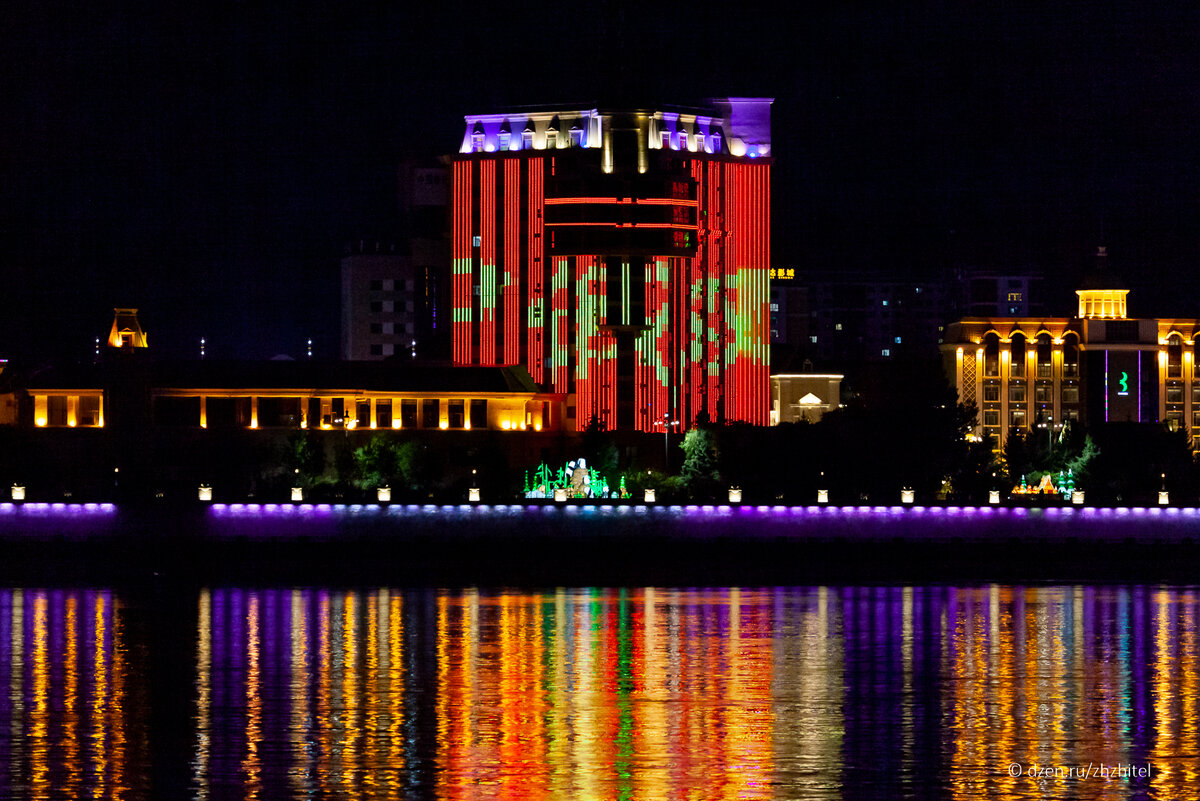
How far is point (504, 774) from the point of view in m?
37.0

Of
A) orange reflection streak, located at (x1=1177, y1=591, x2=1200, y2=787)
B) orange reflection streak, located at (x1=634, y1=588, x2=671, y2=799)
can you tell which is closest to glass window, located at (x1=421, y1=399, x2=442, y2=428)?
orange reflection streak, located at (x1=634, y1=588, x2=671, y2=799)

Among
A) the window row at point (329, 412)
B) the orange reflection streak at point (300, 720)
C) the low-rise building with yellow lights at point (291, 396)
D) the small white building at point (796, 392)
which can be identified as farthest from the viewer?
the small white building at point (796, 392)

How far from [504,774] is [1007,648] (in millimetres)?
28204

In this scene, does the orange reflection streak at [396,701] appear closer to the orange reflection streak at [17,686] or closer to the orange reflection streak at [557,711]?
the orange reflection streak at [557,711]

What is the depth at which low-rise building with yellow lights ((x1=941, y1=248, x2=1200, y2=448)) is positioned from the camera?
16012cm

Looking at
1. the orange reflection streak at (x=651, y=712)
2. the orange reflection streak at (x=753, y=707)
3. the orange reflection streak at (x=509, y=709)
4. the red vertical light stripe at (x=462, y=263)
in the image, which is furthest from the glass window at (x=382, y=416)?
the orange reflection streak at (x=651, y=712)

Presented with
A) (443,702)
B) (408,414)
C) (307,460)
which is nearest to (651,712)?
(443,702)

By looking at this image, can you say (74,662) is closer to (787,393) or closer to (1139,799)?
(1139,799)

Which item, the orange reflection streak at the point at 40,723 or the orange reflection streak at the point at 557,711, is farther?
the orange reflection streak at the point at 557,711

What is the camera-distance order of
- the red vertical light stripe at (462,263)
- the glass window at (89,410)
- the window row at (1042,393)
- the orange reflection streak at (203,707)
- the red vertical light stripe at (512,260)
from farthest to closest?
the window row at (1042,393), the red vertical light stripe at (462,263), the red vertical light stripe at (512,260), the glass window at (89,410), the orange reflection streak at (203,707)

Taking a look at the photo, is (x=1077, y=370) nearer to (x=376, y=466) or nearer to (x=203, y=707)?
(x=376, y=466)

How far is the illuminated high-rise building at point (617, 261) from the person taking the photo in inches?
5650

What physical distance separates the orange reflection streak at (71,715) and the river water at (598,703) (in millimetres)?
105

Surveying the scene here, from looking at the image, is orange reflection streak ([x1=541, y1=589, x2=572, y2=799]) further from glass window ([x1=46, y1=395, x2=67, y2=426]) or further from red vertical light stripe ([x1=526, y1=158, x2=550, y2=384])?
red vertical light stripe ([x1=526, y1=158, x2=550, y2=384])
